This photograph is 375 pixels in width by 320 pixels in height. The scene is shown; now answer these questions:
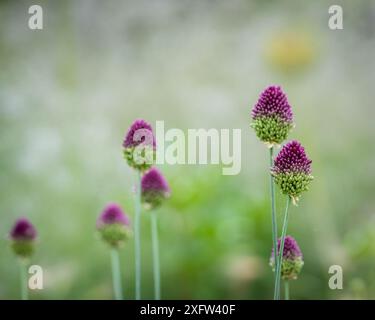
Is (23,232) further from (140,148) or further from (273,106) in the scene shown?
(273,106)

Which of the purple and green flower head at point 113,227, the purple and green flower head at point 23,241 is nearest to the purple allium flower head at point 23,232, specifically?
the purple and green flower head at point 23,241

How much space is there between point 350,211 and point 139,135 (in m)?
1.14

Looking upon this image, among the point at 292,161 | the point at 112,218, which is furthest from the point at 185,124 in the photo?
the point at 292,161

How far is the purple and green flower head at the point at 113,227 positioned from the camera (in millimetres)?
1195

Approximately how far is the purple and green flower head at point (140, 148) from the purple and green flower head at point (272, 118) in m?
0.19

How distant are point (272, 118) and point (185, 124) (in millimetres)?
1107

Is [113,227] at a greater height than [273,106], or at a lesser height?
lesser

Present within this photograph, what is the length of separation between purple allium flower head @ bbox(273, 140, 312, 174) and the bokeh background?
78 centimetres

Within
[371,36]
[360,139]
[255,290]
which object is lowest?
[255,290]

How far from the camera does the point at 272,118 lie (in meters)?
0.98

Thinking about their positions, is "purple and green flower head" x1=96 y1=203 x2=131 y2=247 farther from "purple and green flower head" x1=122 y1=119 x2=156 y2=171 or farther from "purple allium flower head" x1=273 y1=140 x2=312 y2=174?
"purple allium flower head" x1=273 y1=140 x2=312 y2=174

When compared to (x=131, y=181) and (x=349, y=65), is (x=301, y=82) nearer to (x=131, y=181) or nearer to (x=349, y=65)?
(x=349, y=65)
